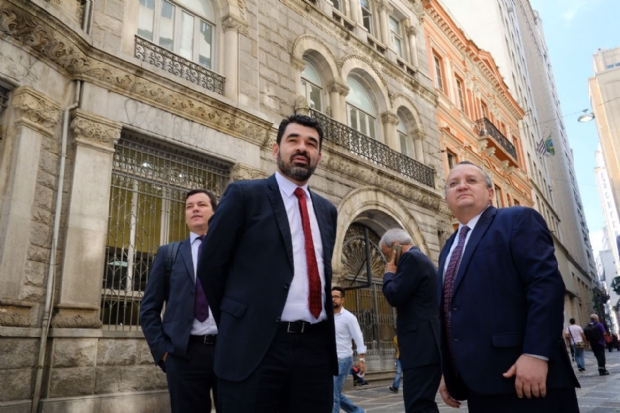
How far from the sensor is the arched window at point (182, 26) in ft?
29.2

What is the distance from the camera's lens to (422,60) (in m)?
17.5

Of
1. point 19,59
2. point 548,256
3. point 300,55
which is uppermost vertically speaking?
point 300,55

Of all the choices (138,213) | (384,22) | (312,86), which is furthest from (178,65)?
(384,22)

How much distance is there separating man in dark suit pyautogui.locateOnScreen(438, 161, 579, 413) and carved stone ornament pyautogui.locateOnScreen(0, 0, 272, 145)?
6.55 metres

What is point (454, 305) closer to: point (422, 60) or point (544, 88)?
point (422, 60)

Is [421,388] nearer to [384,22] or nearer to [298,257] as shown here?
[298,257]

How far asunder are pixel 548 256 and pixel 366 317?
33.5 ft

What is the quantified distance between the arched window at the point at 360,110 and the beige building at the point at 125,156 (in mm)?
856

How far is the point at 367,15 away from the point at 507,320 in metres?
15.3

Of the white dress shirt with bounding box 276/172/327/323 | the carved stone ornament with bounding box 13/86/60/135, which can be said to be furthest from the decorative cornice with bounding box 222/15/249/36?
the white dress shirt with bounding box 276/172/327/323

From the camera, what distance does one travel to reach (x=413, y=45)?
17031mm

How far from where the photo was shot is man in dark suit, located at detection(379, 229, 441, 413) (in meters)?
3.79

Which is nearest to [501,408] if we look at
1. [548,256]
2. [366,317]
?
[548,256]

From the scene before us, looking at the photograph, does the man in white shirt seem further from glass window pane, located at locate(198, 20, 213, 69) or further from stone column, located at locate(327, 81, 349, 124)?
stone column, located at locate(327, 81, 349, 124)
